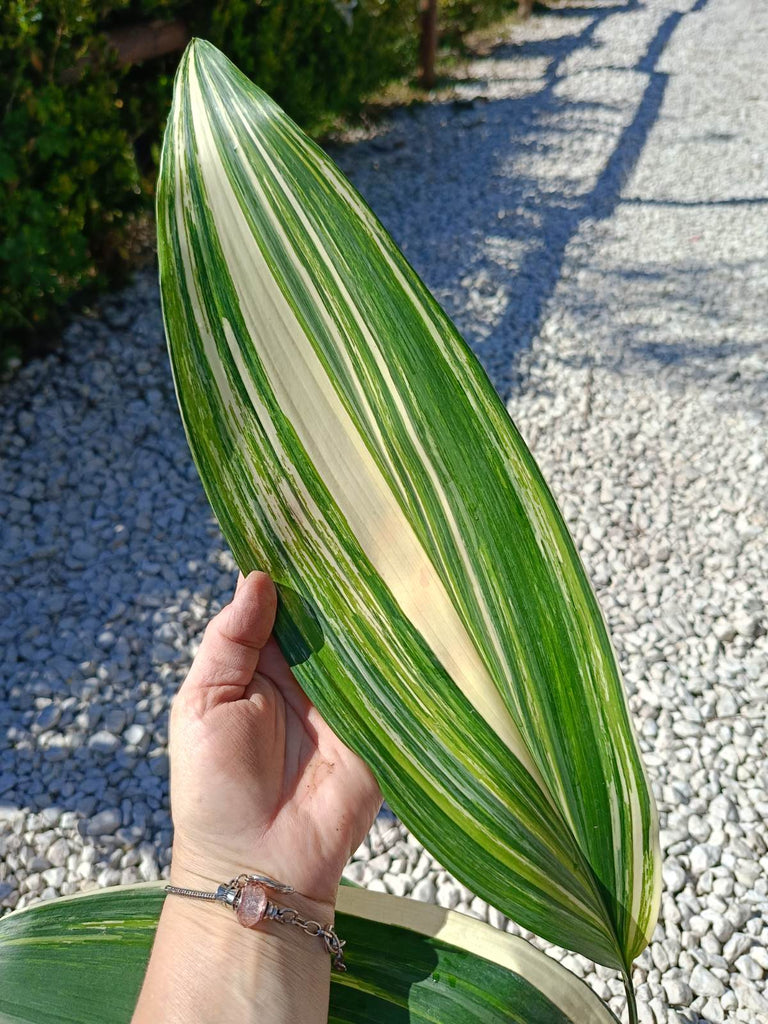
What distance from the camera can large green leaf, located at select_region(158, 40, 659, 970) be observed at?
0.75m

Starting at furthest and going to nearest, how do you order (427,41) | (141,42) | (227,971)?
(427,41) → (141,42) → (227,971)

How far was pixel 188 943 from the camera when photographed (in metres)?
0.78

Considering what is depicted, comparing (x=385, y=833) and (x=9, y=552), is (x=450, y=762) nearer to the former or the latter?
(x=385, y=833)

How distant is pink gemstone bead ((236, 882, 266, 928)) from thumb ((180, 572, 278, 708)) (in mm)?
198

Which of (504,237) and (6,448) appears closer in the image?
(6,448)

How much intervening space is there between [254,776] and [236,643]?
0.47ft

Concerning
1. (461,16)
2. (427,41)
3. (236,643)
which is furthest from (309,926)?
(461,16)

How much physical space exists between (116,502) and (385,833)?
129cm

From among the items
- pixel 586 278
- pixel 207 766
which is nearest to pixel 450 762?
pixel 207 766

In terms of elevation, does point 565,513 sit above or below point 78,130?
below

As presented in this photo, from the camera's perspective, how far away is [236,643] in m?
0.87

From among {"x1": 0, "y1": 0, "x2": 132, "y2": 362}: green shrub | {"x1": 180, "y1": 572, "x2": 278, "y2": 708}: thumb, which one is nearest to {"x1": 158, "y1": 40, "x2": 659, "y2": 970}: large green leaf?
{"x1": 180, "y1": 572, "x2": 278, "y2": 708}: thumb

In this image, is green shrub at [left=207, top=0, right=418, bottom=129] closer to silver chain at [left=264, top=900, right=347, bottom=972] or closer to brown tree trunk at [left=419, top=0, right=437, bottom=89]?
brown tree trunk at [left=419, top=0, right=437, bottom=89]

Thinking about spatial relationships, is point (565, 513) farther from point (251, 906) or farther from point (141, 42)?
point (141, 42)
